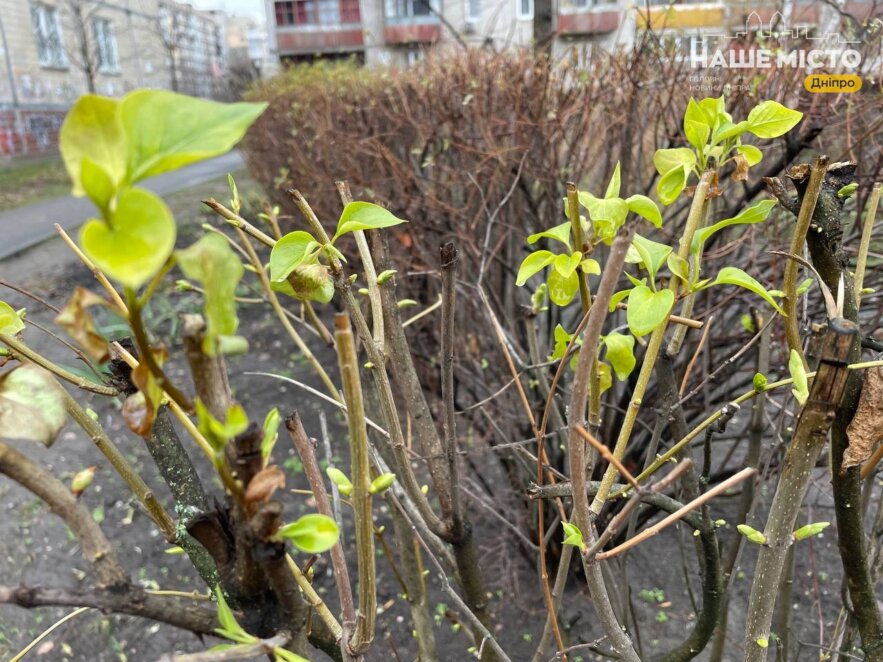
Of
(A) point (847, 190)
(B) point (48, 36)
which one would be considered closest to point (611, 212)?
(A) point (847, 190)

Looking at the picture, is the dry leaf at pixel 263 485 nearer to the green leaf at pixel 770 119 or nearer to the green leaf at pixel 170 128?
the green leaf at pixel 170 128

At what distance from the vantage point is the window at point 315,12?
22422mm

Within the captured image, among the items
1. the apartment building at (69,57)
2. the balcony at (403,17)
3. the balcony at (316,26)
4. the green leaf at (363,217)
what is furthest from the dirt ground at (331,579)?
the balcony at (316,26)

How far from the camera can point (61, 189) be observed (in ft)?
40.5

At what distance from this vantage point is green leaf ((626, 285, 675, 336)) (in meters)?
0.59

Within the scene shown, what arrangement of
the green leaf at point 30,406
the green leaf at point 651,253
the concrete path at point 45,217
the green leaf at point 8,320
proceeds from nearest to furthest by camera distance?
the green leaf at point 30,406
the green leaf at point 8,320
the green leaf at point 651,253
the concrete path at point 45,217

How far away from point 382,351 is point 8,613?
248cm

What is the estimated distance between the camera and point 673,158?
29.0 inches

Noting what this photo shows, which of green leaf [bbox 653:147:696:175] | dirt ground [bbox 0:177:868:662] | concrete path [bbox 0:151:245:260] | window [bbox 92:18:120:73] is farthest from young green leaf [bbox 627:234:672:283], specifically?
window [bbox 92:18:120:73]

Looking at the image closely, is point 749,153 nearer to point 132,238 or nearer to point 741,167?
point 741,167

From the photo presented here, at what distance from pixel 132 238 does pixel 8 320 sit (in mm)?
354

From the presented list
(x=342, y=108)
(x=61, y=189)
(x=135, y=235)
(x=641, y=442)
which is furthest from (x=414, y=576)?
(x=61, y=189)

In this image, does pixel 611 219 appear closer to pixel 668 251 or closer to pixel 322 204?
pixel 668 251

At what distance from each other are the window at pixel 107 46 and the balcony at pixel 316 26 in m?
5.88
